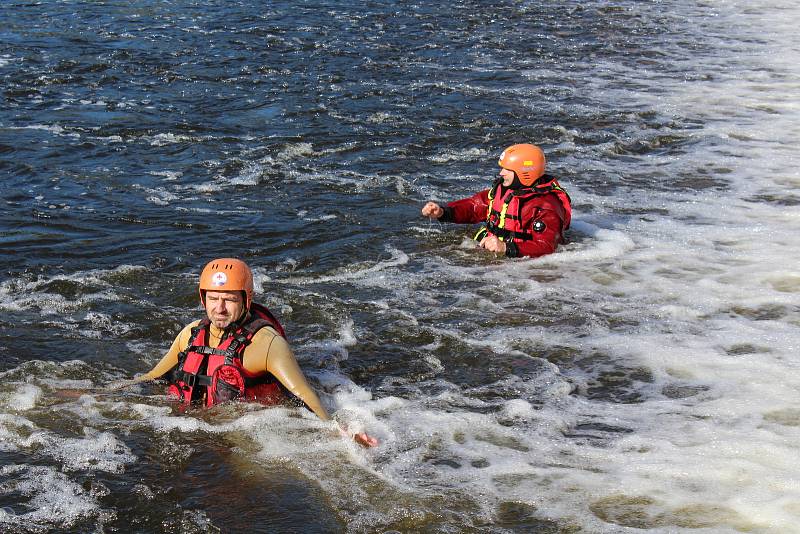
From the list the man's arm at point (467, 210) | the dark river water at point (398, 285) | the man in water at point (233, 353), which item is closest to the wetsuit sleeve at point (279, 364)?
Result: the man in water at point (233, 353)

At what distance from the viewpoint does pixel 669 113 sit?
53.8 ft

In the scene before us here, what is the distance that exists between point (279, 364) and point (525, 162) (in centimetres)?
417

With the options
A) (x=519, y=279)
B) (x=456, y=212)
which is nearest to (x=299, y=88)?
(x=456, y=212)

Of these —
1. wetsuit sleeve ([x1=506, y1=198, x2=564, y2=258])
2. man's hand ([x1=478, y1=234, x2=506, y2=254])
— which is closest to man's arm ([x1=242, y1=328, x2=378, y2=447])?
man's hand ([x1=478, y1=234, x2=506, y2=254])

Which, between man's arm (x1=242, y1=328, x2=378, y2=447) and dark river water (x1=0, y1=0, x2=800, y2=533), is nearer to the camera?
dark river water (x1=0, y1=0, x2=800, y2=533)

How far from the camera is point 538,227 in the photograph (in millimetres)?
10305

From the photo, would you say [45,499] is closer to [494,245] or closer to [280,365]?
[280,365]

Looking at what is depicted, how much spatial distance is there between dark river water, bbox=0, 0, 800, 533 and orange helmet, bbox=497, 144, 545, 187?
870 millimetres

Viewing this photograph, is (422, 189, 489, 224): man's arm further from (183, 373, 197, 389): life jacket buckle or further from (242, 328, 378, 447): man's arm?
(183, 373, 197, 389): life jacket buckle

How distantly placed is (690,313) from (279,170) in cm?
598

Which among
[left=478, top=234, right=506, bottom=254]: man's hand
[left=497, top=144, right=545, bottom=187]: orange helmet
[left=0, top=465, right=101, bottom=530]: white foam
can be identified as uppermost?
[left=497, top=144, right=545, bottom=187]: orange helmet

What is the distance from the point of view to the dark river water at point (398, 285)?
6320 mm

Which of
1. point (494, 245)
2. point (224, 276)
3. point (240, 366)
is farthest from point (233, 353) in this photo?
point (494, 245)

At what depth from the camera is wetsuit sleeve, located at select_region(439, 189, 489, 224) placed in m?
10.8
